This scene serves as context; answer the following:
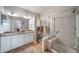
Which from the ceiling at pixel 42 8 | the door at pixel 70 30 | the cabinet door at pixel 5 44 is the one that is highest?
the ceiling at pixel 42 8

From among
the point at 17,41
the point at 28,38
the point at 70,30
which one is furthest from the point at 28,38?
the point at 70,30

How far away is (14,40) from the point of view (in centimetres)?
145

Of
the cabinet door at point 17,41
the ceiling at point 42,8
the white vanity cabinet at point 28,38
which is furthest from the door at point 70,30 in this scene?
the cabinet door at point 17,41

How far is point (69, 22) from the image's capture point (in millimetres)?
1430

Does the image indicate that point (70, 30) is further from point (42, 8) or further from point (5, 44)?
point (5, 44)

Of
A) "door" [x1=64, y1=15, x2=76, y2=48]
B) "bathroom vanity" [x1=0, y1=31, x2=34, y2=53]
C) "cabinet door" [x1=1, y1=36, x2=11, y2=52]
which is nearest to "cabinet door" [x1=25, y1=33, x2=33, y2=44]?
"bathroom vanity" [x1=0, y1=31, x2=34, y2=53]

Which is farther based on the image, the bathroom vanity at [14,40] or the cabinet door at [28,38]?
the cabinet door at [28,38]

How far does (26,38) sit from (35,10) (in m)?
0.60

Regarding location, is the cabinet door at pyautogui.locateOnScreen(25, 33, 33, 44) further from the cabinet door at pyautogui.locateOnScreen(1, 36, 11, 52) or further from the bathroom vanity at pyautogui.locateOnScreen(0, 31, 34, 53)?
the cabinet door at pyautogui.locateOnScreen(1, 36, 11, 52)

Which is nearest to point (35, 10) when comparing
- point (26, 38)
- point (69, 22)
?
point (26, 38)

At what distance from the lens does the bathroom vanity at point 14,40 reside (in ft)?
4.57

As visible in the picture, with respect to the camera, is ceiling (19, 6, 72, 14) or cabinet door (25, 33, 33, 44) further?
cabinet door (25, 33, 33, 44)

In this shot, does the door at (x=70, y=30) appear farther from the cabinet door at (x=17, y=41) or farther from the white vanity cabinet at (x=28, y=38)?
the cabinet door at (x=17, y=41)

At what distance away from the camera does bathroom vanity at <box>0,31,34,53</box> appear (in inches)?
54.9
